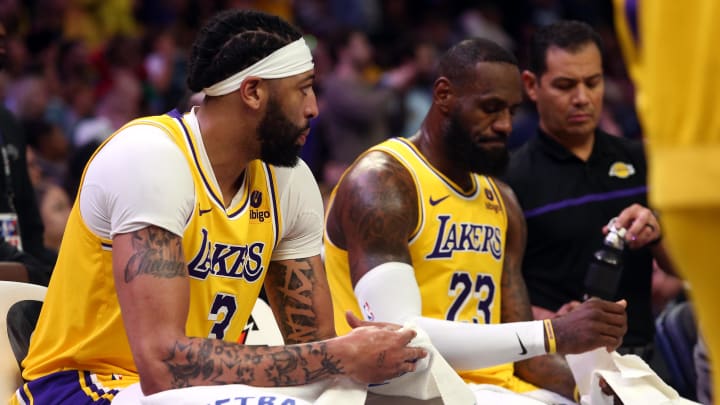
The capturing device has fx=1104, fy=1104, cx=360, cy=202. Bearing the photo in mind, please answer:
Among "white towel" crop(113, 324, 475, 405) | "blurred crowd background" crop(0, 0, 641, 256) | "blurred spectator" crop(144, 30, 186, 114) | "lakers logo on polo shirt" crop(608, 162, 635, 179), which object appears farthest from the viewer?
"blurred spectator" crop(144, 30, 186, 114)

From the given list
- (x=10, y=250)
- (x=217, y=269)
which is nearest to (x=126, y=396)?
(x=217, y=269)

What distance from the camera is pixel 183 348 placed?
299 centimetres

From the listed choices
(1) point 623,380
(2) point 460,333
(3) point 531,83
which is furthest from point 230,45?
(3) point 531,83

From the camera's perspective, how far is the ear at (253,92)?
11.1 ft

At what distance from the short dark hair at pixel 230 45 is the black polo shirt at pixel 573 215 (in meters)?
1.93

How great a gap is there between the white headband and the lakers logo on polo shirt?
7.13ft

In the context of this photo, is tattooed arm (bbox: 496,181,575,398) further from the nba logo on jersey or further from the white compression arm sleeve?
the nba logo on jersey

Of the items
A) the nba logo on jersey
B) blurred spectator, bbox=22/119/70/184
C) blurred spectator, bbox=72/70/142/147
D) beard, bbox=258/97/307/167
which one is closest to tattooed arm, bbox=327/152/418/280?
beard, bbox=258/97/307/167

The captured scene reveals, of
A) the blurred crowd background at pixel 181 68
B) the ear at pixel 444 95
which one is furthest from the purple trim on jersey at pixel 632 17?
the blurred crowd background at pixel 181 68

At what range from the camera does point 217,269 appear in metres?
3.35

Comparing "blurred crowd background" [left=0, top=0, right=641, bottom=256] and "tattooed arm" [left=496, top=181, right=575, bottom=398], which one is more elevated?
"blurred crowd background" [left=0, top=0, right=641, bottom=256]

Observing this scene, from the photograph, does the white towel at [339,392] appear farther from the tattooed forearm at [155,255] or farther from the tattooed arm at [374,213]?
the tattooed arm at [374,213]

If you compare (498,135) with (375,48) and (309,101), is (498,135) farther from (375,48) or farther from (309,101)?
(375,48)

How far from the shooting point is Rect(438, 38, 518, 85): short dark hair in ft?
14.5
